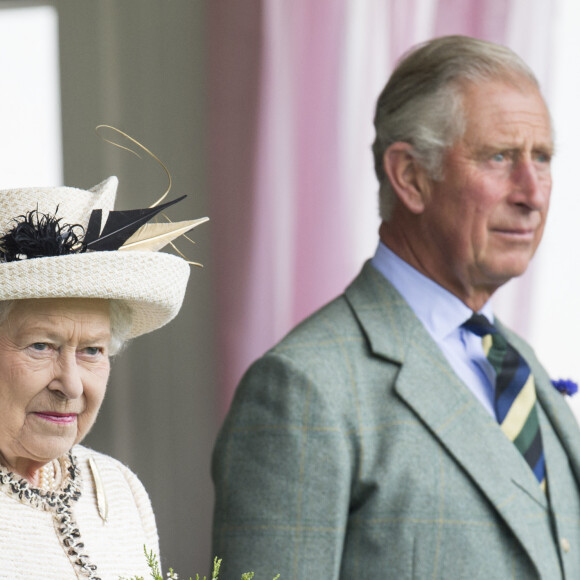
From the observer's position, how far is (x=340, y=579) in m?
2.22

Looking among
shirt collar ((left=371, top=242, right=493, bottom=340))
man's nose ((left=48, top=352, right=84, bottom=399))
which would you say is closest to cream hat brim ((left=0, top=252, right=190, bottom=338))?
man's nose ((left=48, top=352, right=84, bottom=399))

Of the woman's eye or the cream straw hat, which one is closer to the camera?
the cream straw hat

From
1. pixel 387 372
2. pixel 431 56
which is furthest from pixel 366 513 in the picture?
pixel 431 56

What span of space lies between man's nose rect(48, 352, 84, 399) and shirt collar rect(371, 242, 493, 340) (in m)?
1.03

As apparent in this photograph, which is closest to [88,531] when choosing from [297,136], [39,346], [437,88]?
[39,346]

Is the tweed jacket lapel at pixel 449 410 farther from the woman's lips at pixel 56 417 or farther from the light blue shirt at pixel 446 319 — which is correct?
the woman's lips at pixel 56 417

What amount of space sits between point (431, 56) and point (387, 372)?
0.81m

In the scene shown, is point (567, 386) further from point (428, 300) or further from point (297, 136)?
point (297, 136)

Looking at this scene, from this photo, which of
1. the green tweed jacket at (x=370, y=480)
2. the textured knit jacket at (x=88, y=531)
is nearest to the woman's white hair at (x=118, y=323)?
the textured knit jacket at (x=88, y=531)

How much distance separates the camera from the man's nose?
1631mm

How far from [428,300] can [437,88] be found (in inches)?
20.1

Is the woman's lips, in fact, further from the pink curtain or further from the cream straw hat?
the pink curtain

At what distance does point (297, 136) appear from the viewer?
11.7 feet

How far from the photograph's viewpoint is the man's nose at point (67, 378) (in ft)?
5.35
